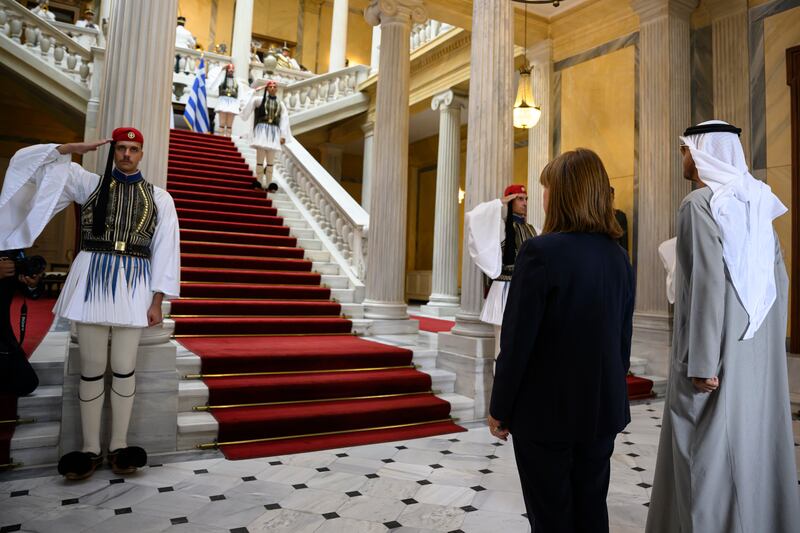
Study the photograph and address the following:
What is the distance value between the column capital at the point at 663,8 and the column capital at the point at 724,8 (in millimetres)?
226

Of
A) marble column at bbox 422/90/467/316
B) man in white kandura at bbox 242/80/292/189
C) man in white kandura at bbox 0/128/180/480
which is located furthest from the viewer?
marble column at bbox 422/90/467/316

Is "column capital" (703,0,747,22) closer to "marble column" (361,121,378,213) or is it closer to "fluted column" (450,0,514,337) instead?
"fluted column" (450,0,514,337)

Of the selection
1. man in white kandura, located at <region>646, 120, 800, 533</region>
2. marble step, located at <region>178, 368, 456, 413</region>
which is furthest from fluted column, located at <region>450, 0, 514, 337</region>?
man in white kandura, located at <region>646, 120, 800, 533</region>

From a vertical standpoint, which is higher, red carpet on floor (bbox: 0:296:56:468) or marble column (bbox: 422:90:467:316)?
marble column (bbox: 422:90:467:316)

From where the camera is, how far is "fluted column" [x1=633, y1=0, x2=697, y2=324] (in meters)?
7.46

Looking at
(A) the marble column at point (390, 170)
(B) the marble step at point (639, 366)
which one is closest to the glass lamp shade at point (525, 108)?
(A) the marble column at point (390, 170)

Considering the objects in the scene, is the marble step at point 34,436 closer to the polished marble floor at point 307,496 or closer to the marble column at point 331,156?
the polished marble floor at point 307,496

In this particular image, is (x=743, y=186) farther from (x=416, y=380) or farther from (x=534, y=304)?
(x=416, y=380)

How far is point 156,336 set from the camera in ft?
12.3

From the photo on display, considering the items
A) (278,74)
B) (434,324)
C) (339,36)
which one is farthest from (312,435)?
(339,36)

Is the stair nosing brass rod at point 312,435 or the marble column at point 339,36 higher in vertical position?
the marble column at point 339,36

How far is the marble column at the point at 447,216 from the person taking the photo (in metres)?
11.5

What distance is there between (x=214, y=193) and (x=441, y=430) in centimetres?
663

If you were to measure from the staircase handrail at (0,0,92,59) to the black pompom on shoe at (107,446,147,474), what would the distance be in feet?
35.7
